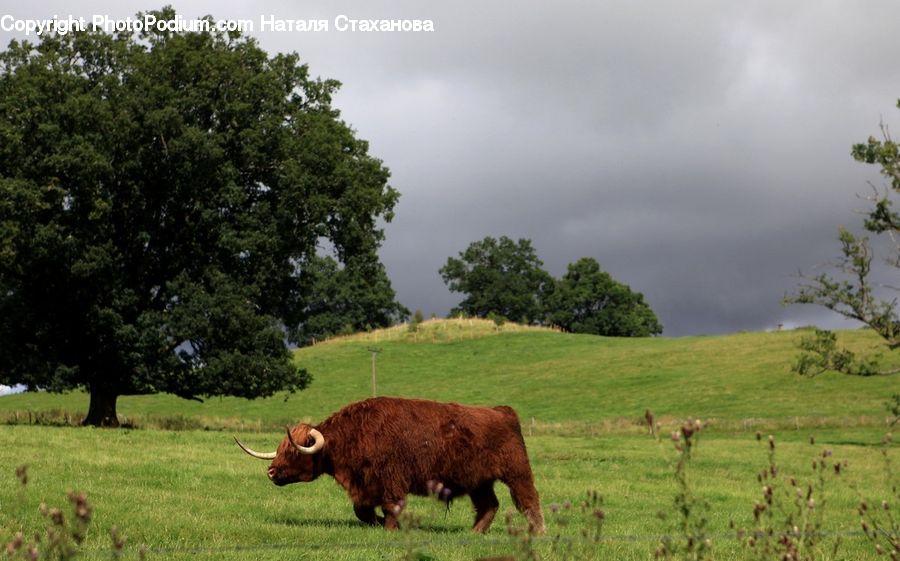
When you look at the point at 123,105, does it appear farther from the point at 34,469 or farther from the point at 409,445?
the point at 409,445

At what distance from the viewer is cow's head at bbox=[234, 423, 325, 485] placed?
45.6ft

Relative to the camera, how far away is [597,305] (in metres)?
128

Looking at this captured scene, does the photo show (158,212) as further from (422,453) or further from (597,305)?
(597,305)

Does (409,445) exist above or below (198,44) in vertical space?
below

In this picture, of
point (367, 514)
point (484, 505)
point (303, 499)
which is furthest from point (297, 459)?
point (303, 499)

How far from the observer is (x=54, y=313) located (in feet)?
131

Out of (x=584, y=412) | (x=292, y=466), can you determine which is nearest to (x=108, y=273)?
(x=292, y=466)

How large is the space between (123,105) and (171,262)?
242 inches

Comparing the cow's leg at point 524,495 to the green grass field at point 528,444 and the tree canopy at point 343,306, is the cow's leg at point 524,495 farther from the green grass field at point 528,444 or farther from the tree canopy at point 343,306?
the tree canopy at point 343,306

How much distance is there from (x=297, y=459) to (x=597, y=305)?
379ft

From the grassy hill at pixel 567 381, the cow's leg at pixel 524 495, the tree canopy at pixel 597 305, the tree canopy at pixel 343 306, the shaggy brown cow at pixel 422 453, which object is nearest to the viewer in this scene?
the shaggy brown cow at pixel 422 453

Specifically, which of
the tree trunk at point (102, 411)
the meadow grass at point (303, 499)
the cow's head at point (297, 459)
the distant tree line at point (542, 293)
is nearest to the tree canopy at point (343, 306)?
the distant tree line at point (542, 293)

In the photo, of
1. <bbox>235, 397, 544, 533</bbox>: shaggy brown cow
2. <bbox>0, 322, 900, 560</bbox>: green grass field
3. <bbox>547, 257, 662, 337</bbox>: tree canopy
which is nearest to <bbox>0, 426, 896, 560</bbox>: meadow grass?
<bbox>0, 322, 900, 560</bbox>: green grass field

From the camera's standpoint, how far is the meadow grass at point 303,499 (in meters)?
10.9
